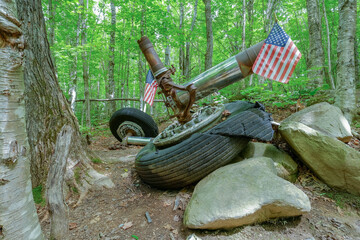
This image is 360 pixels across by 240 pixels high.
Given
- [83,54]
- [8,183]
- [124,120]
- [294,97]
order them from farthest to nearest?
[83,54] → [294,97] → [124,120] → [8,183]

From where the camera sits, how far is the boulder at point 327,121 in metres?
2.50

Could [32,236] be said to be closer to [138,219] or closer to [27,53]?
[138,219]

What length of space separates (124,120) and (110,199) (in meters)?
2.40

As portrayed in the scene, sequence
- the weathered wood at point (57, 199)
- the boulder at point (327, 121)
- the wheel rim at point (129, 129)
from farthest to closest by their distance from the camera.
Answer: the wheel rim at point (129, 129)
the boulder at point (327, 121)
the weathered wood at point (57, 199)

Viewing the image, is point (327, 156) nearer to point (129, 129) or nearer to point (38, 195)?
point (38, 195)

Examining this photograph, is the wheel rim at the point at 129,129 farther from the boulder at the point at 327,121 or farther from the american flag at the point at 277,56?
the boulder at the point at 327,121

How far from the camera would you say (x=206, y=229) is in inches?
62.5

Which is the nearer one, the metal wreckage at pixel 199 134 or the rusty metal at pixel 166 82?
the metal wreckage at pixel 199 134

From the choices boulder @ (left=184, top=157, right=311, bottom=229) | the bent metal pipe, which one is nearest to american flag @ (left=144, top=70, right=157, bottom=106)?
the bent metal pipe

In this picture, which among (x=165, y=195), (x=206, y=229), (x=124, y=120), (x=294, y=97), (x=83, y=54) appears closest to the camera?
(x=206, y=229)

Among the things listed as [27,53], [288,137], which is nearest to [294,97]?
[288,137]

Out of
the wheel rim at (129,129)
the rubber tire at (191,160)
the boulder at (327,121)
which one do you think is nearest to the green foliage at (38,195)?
the rubber tire at (191,160)

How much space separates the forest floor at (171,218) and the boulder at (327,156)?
0.14 metres

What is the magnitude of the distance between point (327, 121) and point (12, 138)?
11.5 ft
